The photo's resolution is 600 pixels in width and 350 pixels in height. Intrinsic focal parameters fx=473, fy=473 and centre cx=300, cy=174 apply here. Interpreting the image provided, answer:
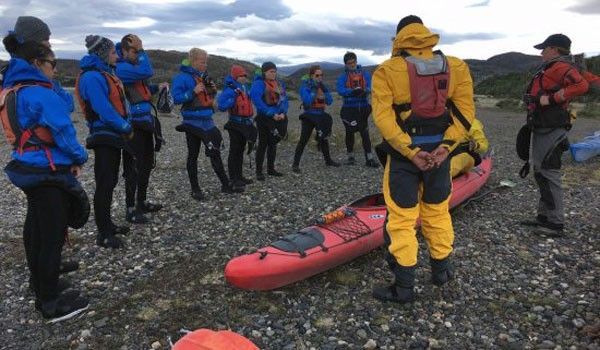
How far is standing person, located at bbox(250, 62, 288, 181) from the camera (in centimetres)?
898

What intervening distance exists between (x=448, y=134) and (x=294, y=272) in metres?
1.96

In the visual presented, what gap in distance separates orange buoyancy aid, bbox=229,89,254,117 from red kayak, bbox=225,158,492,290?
10.7 ft

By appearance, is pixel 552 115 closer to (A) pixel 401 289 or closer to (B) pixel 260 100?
(A) pixel 401 289

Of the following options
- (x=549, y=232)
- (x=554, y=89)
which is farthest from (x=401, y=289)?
(x=554, y=89)

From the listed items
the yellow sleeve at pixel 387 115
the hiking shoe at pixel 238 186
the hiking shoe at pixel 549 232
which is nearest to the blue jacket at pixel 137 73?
Result: the hiking shoe at pixel 238 186

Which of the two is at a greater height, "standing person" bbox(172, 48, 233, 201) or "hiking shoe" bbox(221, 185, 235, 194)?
"standing person" bbox(172, 48, 233, 201)

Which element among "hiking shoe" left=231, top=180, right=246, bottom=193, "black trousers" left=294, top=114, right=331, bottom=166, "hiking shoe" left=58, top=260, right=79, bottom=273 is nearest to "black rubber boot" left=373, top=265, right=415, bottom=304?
"hiking shoe" left=58, top=260, right=79, bottom=273

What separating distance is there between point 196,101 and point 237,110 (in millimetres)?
1150

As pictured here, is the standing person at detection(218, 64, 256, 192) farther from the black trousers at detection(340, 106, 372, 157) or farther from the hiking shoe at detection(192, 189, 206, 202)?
the black trousers at detection(340, 106, 372, 157)

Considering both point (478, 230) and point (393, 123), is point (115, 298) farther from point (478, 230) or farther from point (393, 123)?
point (478, 230)

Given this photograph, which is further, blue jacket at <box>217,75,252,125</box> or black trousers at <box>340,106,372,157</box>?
black trousers at <box>340,106,372,157</box>

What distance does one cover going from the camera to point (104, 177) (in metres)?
5.58

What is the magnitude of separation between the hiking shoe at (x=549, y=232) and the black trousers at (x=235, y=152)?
4.92m

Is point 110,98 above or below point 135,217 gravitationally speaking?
above
